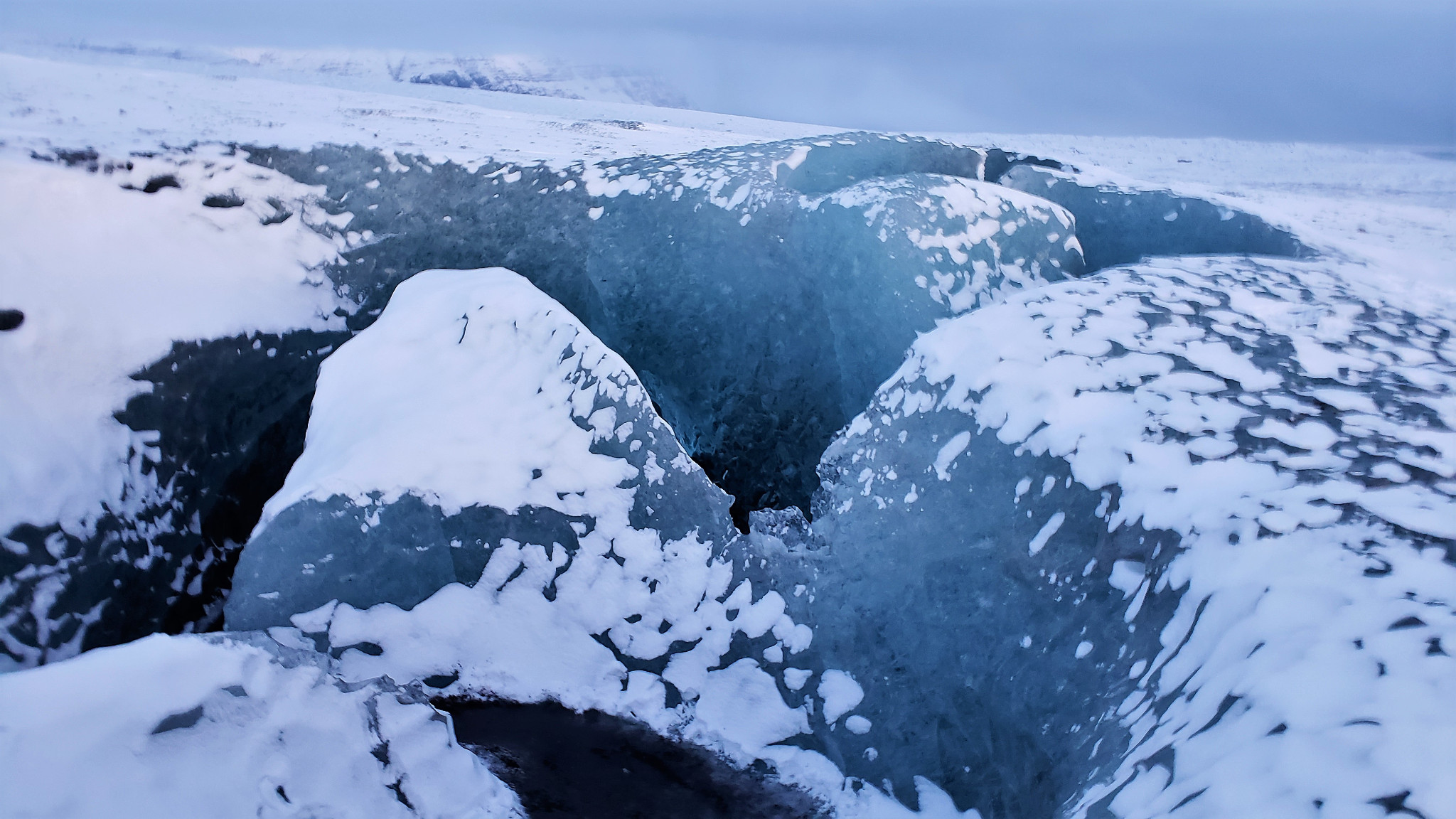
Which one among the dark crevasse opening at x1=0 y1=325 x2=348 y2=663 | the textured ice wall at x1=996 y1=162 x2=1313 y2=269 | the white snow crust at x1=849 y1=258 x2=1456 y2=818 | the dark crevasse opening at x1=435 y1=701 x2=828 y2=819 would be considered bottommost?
the dark crevasse opening at x1=435 y1=701 x2=828 y2=819

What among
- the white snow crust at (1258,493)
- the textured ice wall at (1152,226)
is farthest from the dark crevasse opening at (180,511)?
the textured ice wall at (1152,226)

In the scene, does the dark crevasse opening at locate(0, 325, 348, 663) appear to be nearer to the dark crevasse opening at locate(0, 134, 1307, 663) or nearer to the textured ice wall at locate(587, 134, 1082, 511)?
the dark crevasse opening at locate(0, 134, 1307, 663)

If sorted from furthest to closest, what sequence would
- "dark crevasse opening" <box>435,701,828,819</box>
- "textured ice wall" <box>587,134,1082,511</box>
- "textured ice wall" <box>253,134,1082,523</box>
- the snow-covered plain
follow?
1. "textured ice wall" <box>253,134,1082,523</box>
2. "textured ice wall" <box>587,134,1082,511</box>
3. "dark crevasse opening" <box>435,701,828,819</box>
4. the snow-covered plain

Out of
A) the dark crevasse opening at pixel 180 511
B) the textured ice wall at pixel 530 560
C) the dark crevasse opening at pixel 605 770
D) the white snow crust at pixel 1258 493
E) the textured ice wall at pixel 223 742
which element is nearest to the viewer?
the white snow crust at pixel 1258 493

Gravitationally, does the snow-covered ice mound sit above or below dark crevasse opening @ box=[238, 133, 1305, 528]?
below

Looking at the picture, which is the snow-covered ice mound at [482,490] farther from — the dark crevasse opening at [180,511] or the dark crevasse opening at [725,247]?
the dark crevasse opening at [725,247]

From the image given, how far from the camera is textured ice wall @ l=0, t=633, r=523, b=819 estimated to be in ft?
5.02

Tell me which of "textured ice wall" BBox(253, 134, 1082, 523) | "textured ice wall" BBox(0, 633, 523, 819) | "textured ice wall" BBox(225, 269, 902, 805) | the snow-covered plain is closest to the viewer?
the snow-covered plain

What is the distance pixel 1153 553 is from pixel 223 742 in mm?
2109

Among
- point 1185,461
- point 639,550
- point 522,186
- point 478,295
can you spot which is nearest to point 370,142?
point 522,186

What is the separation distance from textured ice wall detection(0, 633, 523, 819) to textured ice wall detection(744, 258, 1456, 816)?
1151 millimetres

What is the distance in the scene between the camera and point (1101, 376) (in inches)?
84.9

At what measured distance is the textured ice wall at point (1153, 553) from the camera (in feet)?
3.88

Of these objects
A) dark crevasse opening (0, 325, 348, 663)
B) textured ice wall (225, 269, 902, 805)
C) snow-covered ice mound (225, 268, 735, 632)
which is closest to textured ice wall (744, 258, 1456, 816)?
textured ice wall (225, 269, 902, 805)
